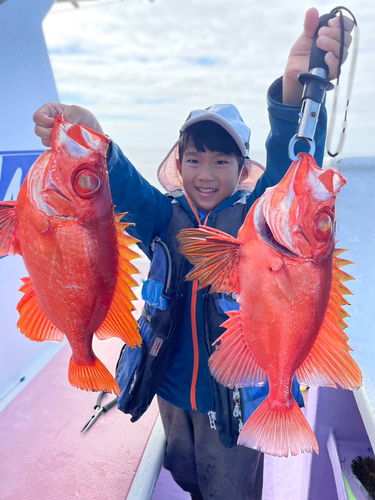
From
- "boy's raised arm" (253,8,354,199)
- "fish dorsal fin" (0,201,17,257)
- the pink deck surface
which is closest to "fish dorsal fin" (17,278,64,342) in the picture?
"fish dorsal fin" (0,201,17,257)

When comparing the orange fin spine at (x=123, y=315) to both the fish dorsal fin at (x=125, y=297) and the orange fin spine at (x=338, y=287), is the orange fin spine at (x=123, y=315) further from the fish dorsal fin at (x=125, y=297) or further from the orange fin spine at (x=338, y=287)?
the orange fin spine at (x=338, y=287)

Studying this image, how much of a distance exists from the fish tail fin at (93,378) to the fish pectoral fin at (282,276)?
1.84ft

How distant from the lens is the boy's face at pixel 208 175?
6.50ft

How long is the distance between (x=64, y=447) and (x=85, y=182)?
2240mm

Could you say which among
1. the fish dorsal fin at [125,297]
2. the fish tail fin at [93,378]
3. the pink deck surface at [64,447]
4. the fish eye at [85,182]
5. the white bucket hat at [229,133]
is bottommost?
the pink deck surface at [64,447]

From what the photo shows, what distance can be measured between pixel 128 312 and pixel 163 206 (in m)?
0.96

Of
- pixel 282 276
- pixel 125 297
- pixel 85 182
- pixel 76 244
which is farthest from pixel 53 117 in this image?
pixel 282 276

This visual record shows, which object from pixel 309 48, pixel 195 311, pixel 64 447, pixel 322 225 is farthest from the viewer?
pixel 64 447

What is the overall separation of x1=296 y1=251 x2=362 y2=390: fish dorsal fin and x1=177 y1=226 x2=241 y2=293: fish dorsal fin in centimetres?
30

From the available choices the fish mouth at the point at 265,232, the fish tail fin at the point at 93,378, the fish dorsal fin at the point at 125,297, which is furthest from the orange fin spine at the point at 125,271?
the fish mouth at the point at 265,232

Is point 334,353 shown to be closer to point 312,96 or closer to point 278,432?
point 278,432

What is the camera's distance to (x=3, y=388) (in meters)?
3.02

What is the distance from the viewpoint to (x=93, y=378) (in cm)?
109

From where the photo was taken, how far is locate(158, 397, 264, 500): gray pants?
6.20ft
